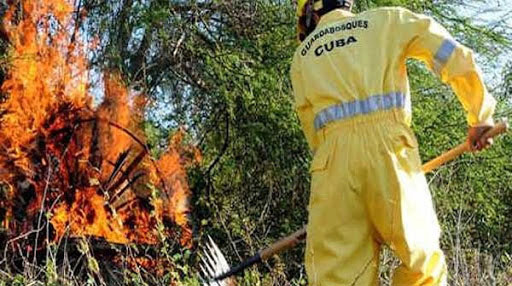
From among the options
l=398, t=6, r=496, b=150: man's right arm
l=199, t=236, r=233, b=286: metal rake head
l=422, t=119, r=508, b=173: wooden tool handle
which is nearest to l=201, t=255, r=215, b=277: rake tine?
l=199, t=236, r=233, b=286: metal rake head

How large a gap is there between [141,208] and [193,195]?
3.06ft

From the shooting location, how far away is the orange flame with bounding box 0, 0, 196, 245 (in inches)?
279

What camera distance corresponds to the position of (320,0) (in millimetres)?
4250

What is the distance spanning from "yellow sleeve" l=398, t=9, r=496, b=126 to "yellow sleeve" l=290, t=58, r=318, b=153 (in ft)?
1.88

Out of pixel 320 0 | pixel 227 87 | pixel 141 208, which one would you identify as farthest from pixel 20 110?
pixel 320 0

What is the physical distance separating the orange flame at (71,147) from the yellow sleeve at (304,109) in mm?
2828

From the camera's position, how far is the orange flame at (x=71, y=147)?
23.2 feet

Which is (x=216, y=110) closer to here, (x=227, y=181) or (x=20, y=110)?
(x=227, y=181)

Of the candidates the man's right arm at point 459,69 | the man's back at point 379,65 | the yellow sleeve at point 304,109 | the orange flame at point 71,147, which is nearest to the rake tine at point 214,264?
the yellow sleeve at point 304,109

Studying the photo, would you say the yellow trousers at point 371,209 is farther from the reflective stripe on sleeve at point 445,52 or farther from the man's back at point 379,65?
the reflective stripe on sleeve at point 445,52

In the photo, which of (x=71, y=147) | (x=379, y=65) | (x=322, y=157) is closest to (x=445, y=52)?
(x=379, y=65)

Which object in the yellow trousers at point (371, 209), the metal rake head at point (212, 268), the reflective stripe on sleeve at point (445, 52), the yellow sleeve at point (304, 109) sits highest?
the reflective stripe on sleeve at point (445, 52)

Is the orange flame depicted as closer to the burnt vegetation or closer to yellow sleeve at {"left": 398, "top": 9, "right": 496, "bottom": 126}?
the burnt vegetation

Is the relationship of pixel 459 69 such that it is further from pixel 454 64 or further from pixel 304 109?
pixel 304 109
